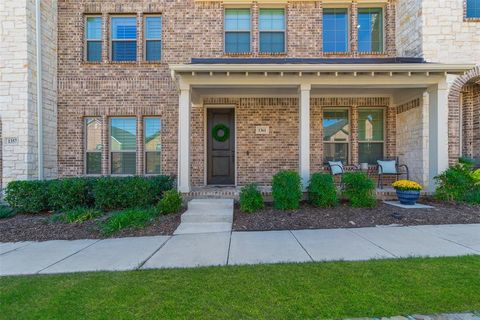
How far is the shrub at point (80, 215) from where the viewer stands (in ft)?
19.5

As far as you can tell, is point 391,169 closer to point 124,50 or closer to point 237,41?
point 237,41

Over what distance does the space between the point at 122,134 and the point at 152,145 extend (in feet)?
3.50

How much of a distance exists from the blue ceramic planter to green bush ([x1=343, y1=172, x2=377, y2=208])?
2.67 ft

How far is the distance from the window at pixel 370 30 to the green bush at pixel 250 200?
6556 millimetres

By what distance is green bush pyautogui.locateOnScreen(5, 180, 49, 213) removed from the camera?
670 centimetres

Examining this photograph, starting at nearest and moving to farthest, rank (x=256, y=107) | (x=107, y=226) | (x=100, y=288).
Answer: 1. (x=100, y=288)
2. (x=107, y=226)
3. (x=256, y=107)

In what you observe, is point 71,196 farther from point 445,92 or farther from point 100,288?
point 445,92

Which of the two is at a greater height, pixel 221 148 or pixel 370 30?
pixel 370 30

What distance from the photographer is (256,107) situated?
28.8ft

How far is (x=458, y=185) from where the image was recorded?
6.66 metres

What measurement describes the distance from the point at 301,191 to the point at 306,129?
1.62 metres

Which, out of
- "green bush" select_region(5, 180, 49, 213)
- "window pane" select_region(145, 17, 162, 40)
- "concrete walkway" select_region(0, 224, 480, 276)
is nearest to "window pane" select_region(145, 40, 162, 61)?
"window pane" select_region(145, 17, 162, 40)

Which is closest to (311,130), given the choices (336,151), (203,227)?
(336,151)

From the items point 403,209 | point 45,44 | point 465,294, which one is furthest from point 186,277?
point 45,44
